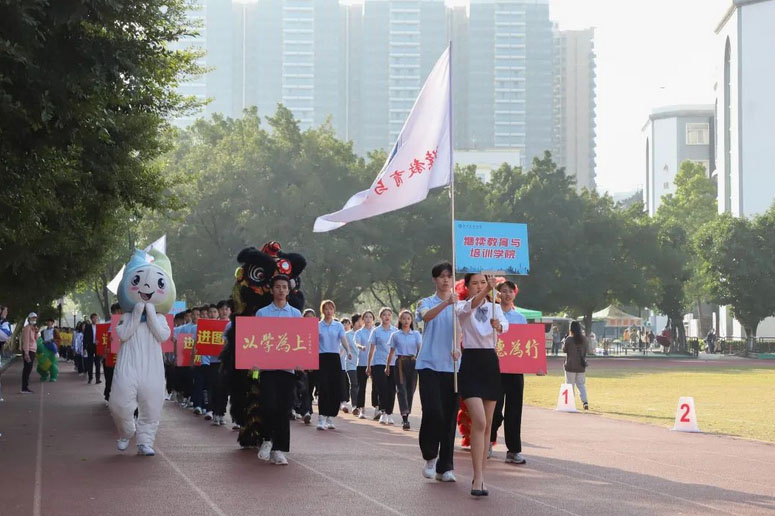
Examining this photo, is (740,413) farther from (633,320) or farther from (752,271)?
(633,320)

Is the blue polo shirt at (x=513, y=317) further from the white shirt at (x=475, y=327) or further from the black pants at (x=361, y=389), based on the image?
the black pants at (x=361, y=389)

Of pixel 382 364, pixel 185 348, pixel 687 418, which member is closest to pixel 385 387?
pixel 382 364

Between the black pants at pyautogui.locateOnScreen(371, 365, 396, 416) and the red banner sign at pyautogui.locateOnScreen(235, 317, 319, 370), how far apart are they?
6.64 metres

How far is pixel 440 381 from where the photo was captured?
10961 millimetres

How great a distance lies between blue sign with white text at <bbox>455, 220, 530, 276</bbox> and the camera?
14.7 meters

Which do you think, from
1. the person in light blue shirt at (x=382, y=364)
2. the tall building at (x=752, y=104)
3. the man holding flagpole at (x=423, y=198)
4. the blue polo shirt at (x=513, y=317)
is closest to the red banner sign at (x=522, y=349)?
the blue polo shirt at (x=513, y=317)

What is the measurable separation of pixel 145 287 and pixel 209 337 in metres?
4.33

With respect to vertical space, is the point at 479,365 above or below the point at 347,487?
above

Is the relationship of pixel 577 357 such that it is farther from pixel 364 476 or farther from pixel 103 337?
pixel 364 476

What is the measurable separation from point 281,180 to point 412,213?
23.0 ft

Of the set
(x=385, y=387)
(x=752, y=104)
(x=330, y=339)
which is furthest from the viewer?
(x=752, y=104)

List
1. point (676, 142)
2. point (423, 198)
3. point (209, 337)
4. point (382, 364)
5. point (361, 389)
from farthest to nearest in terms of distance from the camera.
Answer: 1. point (676, 142)
2. point (361, 389)
3. point (382, 364)
4. point (209, 337)
5. point (423, 198)

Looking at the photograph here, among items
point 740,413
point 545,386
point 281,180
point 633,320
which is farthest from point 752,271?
point 740,413

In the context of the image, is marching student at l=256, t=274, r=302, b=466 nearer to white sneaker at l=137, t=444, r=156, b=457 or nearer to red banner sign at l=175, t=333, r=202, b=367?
white sneaker at l=137, t=444, r=156, b=457
